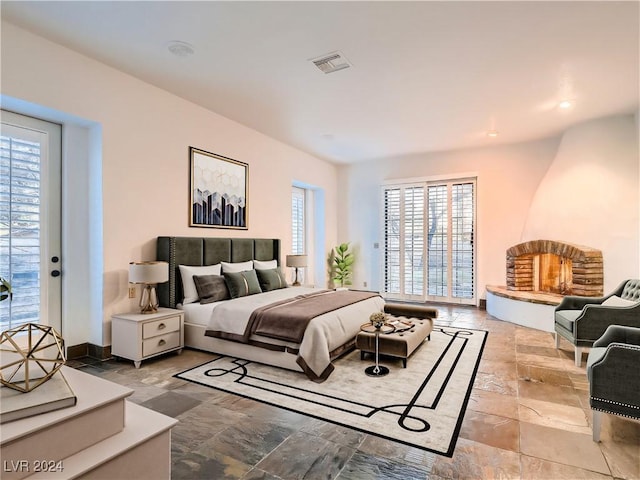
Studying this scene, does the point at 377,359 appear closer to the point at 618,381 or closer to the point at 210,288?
the point at 618,381

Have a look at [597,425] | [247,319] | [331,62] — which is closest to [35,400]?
[247,319]

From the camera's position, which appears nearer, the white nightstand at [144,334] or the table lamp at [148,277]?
the white nightstand at [144,334]

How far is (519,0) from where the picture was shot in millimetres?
2586

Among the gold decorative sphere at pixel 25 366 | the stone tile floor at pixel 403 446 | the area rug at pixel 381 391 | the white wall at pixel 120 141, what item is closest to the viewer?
the gold decorative sphere at pixel 25 366

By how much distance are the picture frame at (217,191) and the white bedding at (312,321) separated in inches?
53.5

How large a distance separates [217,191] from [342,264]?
12.0ft

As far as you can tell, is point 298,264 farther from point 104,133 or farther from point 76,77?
point 76,77

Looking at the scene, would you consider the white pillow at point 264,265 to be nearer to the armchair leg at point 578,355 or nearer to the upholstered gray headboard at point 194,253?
the upholstered gray headboard at point 194,253

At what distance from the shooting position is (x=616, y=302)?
351 cm

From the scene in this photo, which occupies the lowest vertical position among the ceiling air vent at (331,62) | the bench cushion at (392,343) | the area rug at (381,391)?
the area rug at (381,391)

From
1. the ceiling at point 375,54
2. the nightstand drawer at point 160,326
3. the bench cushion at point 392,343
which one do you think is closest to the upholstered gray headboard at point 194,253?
the nightstand drawer at point 160,326

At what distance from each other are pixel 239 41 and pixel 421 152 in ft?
16.0

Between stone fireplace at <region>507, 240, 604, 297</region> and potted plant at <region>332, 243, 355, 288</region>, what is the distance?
10.7 ft

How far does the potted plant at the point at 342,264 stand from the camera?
25.6ft
